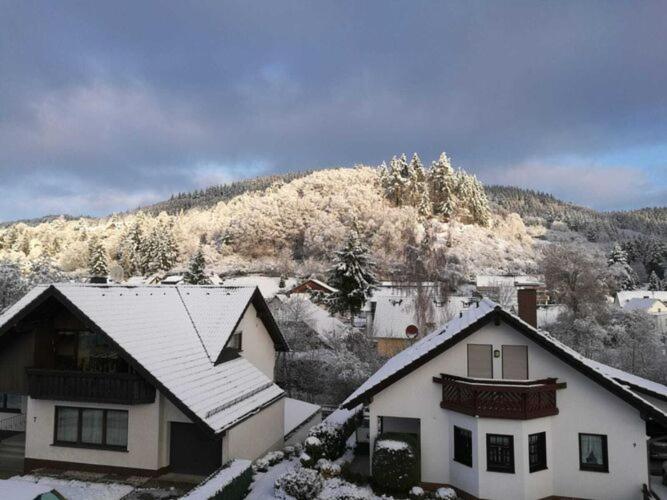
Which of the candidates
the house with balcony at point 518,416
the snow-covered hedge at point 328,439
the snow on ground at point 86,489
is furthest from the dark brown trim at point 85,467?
the house with balcony at point 518,416

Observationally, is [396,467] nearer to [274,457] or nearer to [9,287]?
[274,457]

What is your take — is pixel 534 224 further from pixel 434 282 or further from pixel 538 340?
pixel 538 340

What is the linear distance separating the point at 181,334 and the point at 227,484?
693cm

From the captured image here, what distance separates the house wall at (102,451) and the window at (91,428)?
176 millimetres

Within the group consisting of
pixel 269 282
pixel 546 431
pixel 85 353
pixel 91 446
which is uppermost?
pixel 269 282

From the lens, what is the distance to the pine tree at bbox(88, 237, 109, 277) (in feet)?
287

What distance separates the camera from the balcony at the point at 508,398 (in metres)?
14.5

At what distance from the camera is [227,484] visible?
1271 centimetres

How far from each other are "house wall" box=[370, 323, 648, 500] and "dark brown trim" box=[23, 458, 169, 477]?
8.86 metres

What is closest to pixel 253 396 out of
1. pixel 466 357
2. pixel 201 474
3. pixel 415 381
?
pixel 201 474

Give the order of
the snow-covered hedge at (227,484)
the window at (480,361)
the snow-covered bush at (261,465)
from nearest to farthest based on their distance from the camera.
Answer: the snow-covered hedge at (227,484) < the window at (480,361) < the snow-covered bush at (261,465)

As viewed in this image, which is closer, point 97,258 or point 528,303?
point 528,303

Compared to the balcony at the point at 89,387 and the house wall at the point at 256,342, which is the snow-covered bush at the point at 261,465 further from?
the house wall at the point at 256,342

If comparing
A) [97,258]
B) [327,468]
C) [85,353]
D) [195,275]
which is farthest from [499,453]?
[97,258]
